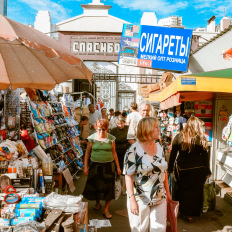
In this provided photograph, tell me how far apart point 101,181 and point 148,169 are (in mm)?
2019

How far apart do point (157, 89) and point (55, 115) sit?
6276mm

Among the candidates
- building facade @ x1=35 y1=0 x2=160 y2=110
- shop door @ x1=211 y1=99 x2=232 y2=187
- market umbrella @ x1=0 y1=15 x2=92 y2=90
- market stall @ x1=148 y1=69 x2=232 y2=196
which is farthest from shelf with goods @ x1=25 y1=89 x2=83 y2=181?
building facade @ x1=35 y1=0 x2=160 y2=110

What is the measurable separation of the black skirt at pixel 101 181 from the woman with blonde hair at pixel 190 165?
42.0 inches

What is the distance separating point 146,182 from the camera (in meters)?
2.88

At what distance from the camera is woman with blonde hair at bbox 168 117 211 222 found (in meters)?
4.27

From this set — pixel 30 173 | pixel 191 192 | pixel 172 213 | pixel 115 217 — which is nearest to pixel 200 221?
pixel 191 192

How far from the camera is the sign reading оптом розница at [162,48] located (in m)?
9.20

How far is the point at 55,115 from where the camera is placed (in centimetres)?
709

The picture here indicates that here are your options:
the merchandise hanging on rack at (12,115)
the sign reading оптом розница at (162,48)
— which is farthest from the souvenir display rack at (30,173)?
the sign reading оптом розница at (162,48)

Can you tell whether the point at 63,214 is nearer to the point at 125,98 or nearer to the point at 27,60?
the point at 27,60

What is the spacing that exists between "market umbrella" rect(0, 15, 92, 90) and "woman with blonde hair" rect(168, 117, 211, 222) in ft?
7.16

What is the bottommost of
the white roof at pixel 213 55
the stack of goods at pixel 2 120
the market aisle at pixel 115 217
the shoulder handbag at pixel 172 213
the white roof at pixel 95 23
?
the market aisle at pixel 115 217

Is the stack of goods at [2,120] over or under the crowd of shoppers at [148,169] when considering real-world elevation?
over

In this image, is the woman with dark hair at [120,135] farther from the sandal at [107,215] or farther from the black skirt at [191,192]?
the black skirt at [191,192]
